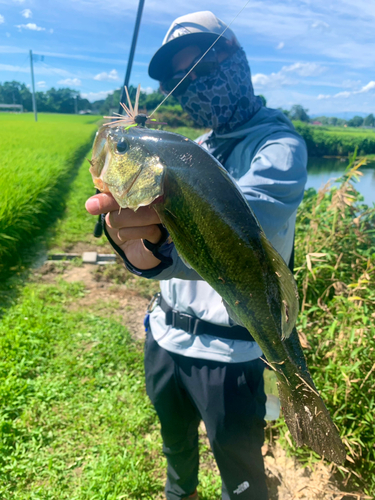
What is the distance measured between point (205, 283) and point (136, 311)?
329cm

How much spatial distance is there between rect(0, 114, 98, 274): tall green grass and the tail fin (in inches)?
225

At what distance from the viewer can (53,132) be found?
34.8 feet

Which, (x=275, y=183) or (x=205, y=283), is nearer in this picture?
(x=275, y=183)

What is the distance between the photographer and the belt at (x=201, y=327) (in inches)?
76.7

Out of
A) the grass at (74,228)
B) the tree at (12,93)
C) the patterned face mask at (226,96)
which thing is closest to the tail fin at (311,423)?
the patterned face mask at (226,96)

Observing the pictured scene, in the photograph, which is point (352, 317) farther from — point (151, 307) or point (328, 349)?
point (151, 307)

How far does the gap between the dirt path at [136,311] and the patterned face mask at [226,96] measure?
9.14 feet

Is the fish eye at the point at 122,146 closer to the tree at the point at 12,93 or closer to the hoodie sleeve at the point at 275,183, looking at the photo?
the hoodie sleeve at the point at 275,183

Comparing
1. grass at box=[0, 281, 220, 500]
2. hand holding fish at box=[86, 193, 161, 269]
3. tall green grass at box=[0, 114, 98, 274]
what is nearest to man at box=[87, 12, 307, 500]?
hand holding fish at box=[86, 193, 161, 269]

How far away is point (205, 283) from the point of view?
203 cm

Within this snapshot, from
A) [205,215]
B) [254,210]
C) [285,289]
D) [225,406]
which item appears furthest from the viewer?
[225,406]

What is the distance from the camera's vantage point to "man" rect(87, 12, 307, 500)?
1.57m

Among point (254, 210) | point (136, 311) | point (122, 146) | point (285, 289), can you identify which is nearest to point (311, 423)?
point (285, 289)

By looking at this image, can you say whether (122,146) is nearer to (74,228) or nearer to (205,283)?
(205,283)
